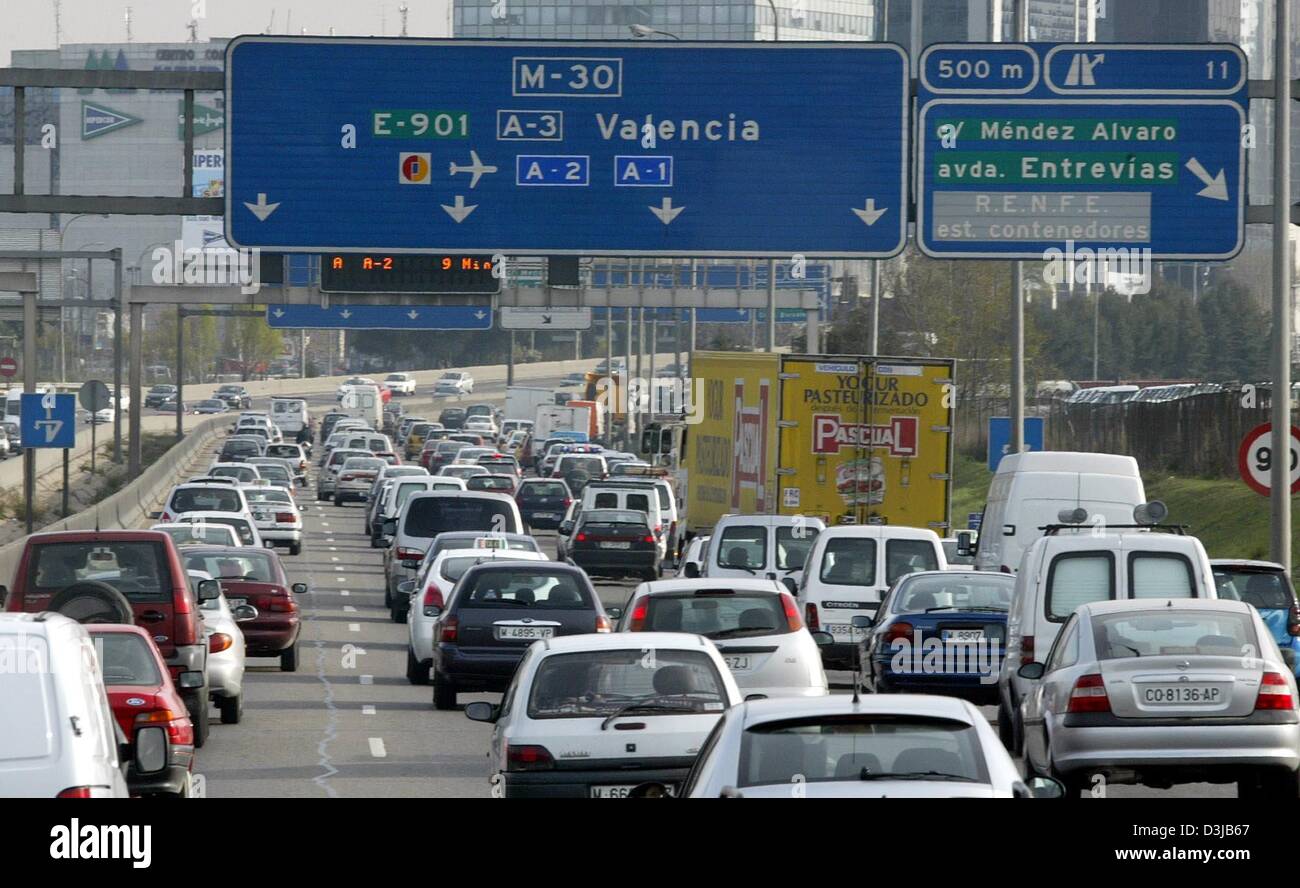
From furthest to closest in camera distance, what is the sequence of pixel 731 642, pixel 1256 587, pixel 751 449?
pixel 751 449
pixel 1256 587
pixel 731 642

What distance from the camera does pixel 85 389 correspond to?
4950cm

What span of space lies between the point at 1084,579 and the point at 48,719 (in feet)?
40.1

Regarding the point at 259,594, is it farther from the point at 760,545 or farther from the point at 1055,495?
the point at 1055,495

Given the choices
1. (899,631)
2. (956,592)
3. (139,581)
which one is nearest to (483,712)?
(139,581)

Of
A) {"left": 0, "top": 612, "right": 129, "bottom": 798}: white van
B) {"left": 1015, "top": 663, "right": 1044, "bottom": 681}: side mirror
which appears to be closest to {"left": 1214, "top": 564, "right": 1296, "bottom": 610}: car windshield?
{"left": 1015, "top": 663, "right": 1044, "bottom": 681}: side mirror

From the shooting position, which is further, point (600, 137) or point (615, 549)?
point (615, 549)

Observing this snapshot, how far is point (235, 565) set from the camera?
2645 centimetres

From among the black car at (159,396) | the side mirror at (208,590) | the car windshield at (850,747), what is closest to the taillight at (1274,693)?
the car windshield at (850,747)

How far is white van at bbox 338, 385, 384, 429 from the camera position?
115 m

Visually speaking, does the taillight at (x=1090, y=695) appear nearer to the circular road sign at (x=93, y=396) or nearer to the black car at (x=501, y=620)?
the black car at (x=501, y=620)

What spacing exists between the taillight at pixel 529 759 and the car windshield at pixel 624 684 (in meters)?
0.26
